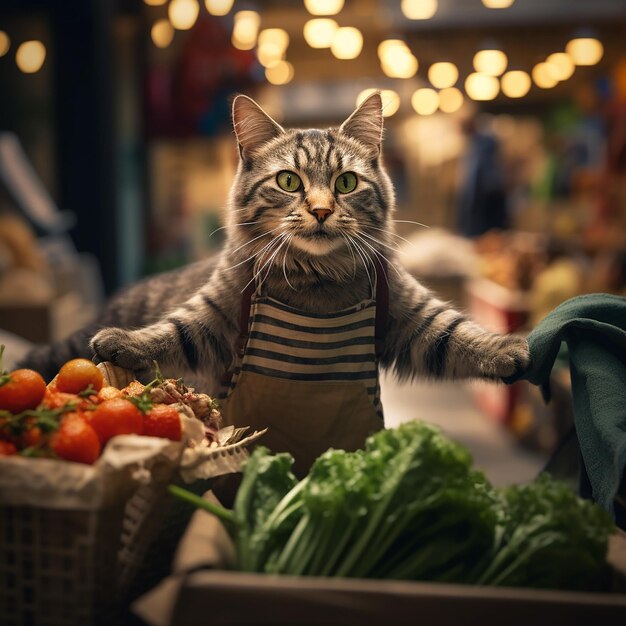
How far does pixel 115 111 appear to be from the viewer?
671cm

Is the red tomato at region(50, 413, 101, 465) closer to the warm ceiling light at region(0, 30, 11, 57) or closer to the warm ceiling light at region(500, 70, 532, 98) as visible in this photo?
the warm ceiling light at region(0, 30, 11, 57)

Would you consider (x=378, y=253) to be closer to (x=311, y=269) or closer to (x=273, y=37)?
(x=311, y=269)

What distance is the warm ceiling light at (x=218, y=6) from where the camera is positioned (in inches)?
291

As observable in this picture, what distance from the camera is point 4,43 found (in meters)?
5.66

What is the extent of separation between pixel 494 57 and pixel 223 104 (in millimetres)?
3046

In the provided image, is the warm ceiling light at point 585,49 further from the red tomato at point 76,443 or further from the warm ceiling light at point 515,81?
the red tomato at point 76,443

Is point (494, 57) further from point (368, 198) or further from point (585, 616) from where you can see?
point (585, 616)

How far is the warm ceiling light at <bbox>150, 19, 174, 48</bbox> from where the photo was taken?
28.8 feet

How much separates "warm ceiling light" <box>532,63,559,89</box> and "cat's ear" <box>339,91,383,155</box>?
778 centimetres

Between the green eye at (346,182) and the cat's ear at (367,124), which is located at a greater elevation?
the cat's ear at (367,124)

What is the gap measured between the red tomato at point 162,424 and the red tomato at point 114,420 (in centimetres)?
2

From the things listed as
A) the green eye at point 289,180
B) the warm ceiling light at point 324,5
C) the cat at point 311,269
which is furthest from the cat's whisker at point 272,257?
the warm ceiling light at point 324,5

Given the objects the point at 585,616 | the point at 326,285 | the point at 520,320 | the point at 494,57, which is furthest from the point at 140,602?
the point at 494,57

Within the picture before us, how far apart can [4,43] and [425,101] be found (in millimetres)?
6780
